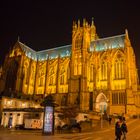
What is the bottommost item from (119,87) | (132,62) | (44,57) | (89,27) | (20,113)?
(20,113)

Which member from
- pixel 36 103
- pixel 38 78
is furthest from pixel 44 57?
pixel 36 103

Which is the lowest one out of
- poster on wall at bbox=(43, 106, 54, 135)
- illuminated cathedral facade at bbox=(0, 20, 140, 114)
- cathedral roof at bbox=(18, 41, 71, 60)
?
poster on wall at bbox=(43, 106, 54, 135)

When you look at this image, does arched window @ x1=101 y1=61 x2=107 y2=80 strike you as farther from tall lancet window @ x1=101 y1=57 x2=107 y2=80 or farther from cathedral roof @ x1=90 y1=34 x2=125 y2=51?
cathedral roof @ x1=90 y1=34 x2=125 y2=51

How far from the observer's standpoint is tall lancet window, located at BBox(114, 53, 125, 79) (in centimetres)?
6244

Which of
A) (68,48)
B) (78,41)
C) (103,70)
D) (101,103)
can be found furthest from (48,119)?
(68,48)

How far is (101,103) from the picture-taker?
61.3 m

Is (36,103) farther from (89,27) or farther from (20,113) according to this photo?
(89,27)

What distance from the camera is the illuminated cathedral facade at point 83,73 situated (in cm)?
6053

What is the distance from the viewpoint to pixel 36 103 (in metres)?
62.9

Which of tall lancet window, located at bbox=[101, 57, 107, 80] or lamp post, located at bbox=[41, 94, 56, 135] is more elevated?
tall lancet window, located at bbox=[101, 57, 107, 80]

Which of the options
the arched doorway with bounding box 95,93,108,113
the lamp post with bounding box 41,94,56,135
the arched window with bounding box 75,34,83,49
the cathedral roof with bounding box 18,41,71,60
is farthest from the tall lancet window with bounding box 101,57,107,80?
the lamp post with bounding box 41,94,56,135

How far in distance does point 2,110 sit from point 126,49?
3914 centimetres

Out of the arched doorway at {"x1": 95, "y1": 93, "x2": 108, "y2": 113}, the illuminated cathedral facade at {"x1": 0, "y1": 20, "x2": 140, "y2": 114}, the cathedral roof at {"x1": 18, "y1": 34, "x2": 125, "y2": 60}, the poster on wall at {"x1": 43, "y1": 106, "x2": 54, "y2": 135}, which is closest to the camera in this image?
the poster on wall at {"x1": 43, "y1": 106, "x2": 54, "y2": 135}

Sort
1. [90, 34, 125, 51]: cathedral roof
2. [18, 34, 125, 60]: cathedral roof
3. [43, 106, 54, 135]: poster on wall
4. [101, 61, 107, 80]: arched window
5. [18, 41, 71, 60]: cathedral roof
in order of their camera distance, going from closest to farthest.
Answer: [43, 106, 54, 135]: poster on wall, [101, 61, 107, 80]: arched window, [90, 34, 125, 51]: cathedral roof, [18, 34, 125, 60]: cathedral roof, [18, 41, 71, 60]: cathedral roof
